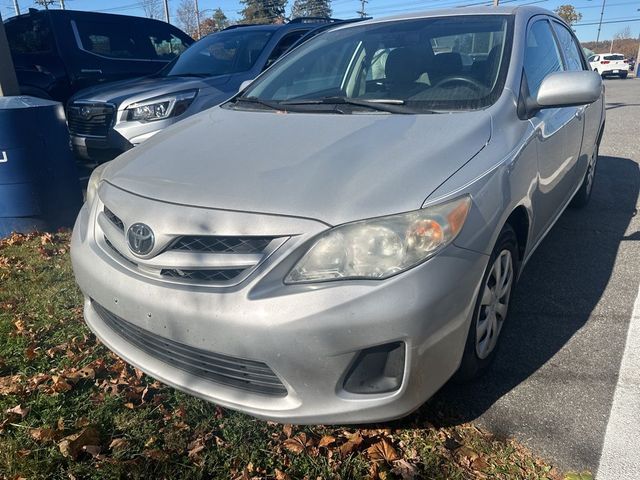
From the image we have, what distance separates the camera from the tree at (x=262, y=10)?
5172cm

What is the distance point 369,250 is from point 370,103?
48.1 inches

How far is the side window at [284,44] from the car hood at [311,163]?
3.68 meters

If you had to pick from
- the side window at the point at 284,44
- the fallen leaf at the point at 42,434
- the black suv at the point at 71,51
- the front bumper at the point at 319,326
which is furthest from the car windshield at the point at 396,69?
the black suv at the point at 71,51

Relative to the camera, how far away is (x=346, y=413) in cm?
184

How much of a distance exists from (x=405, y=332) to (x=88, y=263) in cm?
139

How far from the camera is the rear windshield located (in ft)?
25.8

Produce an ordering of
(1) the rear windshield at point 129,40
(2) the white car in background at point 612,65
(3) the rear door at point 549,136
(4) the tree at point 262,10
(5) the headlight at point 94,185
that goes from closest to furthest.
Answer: (5) the headlight at point 94,185
(3) the rear door at point 549,136
(1) the rear windshield at point 129,40
(2) the white car in background at point 612,65
(4) the tree at point 262,10

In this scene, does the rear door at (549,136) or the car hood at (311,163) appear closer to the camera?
the car hood at (311,163)

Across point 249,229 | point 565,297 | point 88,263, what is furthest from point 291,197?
point 565,297

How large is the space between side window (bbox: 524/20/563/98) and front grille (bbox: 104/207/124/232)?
2.19m

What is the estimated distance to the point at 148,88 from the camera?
552 centimetres

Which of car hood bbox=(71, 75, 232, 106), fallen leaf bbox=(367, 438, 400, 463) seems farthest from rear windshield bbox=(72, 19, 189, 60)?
fallen leaf bbox=(367, 438, 400, 463)

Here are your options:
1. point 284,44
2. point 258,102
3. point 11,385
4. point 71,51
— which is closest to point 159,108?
point 284,44

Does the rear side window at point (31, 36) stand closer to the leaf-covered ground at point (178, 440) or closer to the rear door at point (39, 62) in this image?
the rear door at point (39, 62)
